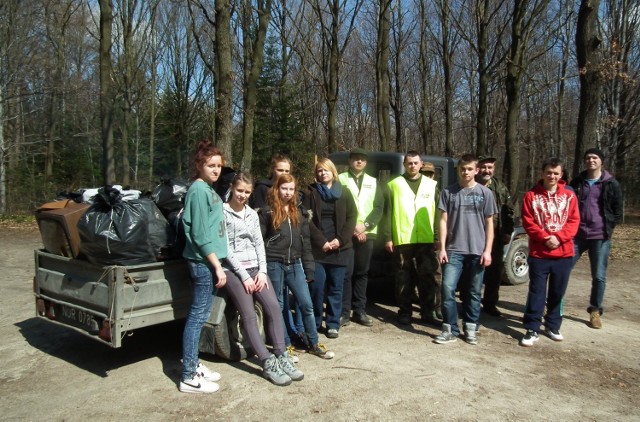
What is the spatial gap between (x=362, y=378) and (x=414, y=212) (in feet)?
6.72

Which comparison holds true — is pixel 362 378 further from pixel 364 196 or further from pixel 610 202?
pixel 610 202

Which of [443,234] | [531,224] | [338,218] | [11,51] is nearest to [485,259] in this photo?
[443,234]

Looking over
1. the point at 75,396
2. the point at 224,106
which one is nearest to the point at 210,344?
the point at 75,396

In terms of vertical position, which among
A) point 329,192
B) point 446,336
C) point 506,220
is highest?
point 329,192

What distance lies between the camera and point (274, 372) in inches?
165

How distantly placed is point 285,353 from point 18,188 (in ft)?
65.3

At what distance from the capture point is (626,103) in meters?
24.2

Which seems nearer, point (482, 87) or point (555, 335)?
point (555, 335)

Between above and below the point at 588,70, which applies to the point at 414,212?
below

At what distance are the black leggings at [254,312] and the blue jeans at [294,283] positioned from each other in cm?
16

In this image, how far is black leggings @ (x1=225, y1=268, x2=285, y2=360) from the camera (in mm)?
4148

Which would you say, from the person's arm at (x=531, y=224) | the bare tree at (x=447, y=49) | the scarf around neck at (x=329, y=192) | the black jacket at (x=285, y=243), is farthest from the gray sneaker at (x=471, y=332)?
the bare tree at (x=447, y=49)

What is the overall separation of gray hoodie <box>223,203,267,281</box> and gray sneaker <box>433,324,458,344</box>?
2091 mm

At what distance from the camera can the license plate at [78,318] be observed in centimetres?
418
